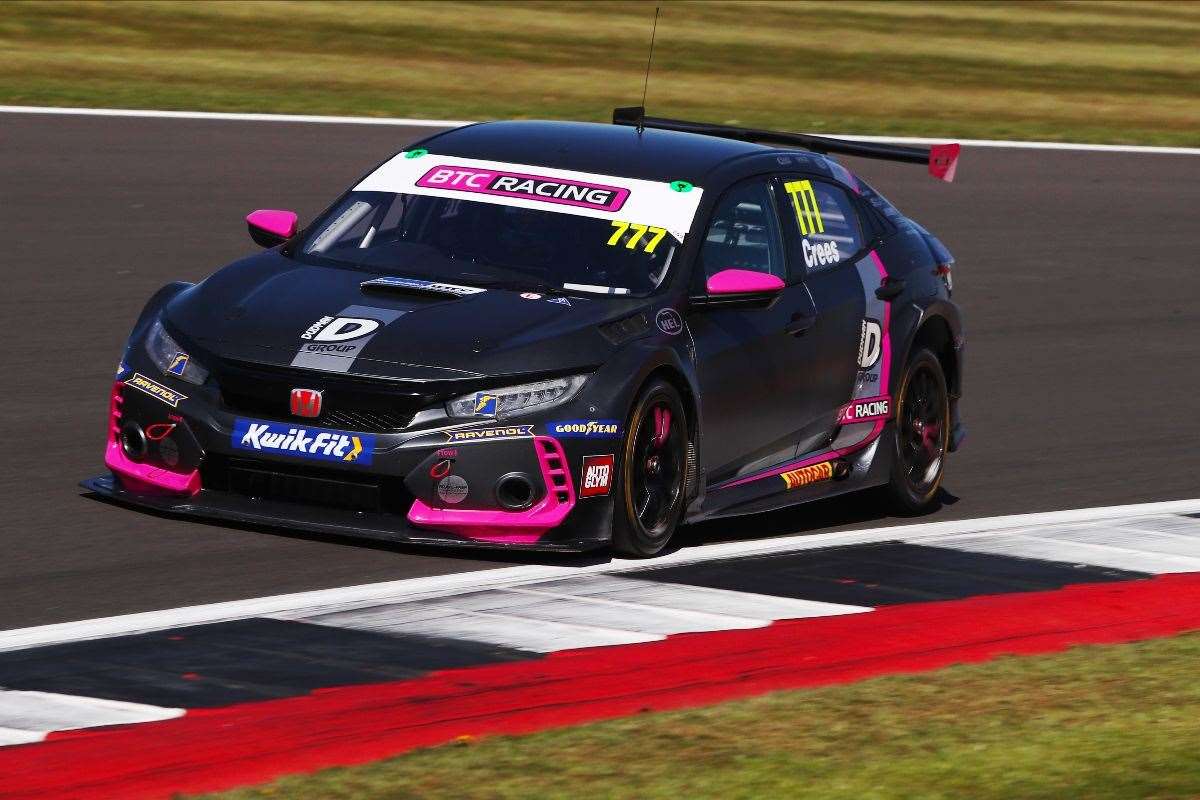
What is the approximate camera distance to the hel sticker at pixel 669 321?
27.8 feet

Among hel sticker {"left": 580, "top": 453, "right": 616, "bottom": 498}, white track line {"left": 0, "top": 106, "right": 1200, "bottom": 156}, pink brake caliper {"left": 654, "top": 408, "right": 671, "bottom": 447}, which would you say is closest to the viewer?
hel sticker {"left": 580, "top": 453, "right": 616, "bottom": 498}

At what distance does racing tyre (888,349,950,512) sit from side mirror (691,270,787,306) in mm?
1330

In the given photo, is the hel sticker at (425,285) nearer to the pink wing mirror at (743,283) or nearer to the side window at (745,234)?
the pink wing mirror at (743,283)

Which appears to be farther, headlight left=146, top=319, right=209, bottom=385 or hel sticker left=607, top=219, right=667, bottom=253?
hel sticker left=607, top=219, right=667, bottom=253

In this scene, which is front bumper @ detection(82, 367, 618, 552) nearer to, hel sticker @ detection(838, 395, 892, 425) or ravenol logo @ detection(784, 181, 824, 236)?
hel sticker @ detection(838, 395, 892, 425)

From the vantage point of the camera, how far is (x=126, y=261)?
1407cm

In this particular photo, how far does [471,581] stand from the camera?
781 cm

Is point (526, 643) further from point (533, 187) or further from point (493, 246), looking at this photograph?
point (533, 187)

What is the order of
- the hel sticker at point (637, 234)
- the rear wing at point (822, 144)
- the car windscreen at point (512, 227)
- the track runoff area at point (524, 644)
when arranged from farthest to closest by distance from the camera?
the rear wing at point (822, 144) → the hel sticker at point (637, 234) → the car windscreen at point (512, 227) → the track runoff area at point (524, 644)

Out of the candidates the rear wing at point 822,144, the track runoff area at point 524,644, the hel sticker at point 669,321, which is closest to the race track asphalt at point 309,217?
the track runoff area at point 524,644

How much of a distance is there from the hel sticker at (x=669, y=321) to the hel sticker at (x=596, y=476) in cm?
63

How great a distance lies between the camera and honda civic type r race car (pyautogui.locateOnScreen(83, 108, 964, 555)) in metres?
7.96

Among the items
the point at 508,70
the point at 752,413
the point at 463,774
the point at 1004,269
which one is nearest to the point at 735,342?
the point at 752,413

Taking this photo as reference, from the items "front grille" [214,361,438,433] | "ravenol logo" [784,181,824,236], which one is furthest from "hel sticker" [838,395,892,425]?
"front grille" [214,361,438,433]
